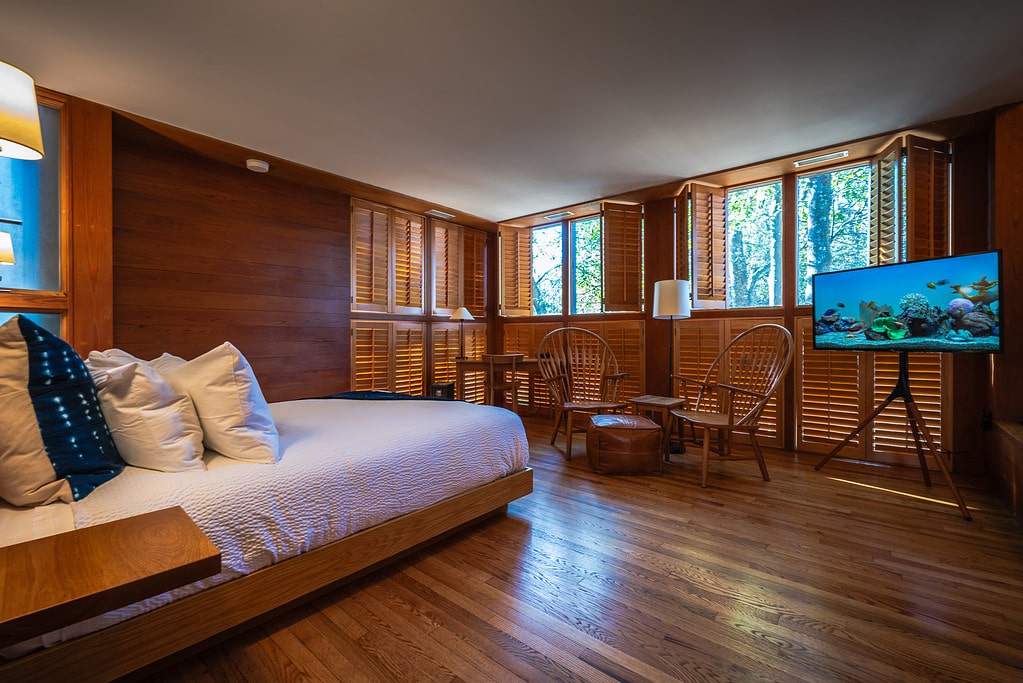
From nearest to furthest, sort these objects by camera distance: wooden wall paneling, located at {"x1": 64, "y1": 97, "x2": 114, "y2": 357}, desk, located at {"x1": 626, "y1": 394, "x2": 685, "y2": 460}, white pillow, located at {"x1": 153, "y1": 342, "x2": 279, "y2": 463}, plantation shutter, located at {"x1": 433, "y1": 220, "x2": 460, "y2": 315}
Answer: white pillow, located at {"x1": 153, "y1": 342, "x2": 279, "y2": 463} → wooden wall paneling, located at {"x1": 64, "y1": 97, "x2": 114, "y2": 357} → desk, located at {"x1": 626, "y1": 394, "x2": 685, "y2": 460} → plantation shutter, located at {"x1": 433, "y1": 220, "x2": 460, "y2": 315}

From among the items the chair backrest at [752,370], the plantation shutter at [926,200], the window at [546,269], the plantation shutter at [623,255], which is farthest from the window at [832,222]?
the window at [546,269]

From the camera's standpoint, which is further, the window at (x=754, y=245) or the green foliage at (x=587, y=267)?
the green foliage at (x=587, y=267)

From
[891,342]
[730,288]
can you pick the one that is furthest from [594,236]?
[891,342]

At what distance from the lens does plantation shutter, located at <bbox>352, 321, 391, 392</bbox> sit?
454cm

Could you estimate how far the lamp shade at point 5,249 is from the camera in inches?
96.7

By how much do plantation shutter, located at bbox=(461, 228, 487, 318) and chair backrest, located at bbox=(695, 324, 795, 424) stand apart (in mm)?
2905

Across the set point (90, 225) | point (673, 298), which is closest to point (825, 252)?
point (673, 298)

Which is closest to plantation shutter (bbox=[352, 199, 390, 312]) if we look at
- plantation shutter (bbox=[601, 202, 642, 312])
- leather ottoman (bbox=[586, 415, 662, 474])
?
plantation shutter (bbox=[601, 202, 642, 312])

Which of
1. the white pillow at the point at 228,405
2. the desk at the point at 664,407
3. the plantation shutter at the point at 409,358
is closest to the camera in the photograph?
the white pillow at the point at 228,405

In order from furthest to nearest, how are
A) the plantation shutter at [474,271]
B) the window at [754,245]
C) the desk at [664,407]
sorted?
the plantation shutter at [474,271] → the window at [754,245] → the desk at [664,407]

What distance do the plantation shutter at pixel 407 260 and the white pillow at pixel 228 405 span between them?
10.4ft

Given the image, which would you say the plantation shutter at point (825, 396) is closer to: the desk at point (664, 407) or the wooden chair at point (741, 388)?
the wooden chair at point (741, 388)

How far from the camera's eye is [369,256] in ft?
15.2

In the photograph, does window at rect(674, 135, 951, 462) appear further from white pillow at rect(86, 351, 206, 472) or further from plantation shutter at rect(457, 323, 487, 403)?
white pillow at rect(86, 351, 206, 472)
